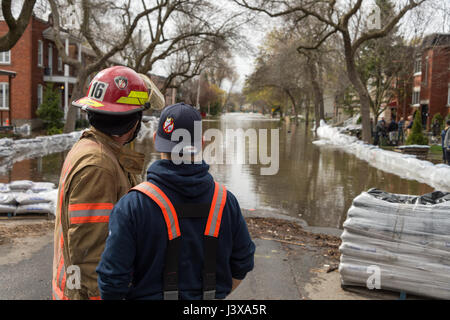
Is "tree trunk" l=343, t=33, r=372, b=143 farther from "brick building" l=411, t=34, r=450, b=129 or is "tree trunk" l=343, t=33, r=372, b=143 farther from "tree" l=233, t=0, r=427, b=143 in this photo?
"brick building" l=411, t=34, r=450, b=129

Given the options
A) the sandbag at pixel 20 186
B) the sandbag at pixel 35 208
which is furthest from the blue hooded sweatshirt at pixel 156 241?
the sandbag at pixel 20 186

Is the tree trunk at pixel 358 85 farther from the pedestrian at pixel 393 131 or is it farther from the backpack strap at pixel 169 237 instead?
the backpack strap at pixel 169 237

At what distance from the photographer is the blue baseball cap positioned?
2.05m

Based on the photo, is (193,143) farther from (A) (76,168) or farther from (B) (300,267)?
(B) (300,267)

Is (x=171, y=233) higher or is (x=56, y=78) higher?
(x=56, y=78)

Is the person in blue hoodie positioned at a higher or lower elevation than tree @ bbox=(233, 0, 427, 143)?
lower

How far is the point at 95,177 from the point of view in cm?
204

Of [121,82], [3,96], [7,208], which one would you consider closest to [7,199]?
[7,208]

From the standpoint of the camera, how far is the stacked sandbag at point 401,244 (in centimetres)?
418

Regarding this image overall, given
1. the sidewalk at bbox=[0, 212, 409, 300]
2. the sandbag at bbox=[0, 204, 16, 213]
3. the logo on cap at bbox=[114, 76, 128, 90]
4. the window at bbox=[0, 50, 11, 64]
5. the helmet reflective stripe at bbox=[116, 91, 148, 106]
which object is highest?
the window at bbox=[0, 50, 11, 64]

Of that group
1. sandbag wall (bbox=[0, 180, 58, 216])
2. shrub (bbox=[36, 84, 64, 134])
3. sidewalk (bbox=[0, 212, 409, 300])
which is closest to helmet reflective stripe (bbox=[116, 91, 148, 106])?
sidewalk (bbox=[0, 212, 409, 300])

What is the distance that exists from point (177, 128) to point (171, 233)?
0.48m

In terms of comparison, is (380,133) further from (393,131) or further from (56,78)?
(56,78)
